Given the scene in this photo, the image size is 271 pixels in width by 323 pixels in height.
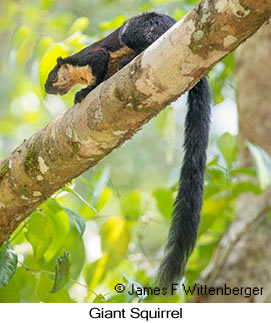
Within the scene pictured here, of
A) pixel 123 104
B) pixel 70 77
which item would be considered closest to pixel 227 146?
pixel 123 104

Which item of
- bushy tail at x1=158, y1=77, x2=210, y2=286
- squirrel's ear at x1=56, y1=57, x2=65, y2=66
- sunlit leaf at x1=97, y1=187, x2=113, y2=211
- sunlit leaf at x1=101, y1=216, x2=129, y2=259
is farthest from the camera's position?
squirrel's ear at x1=56, y1=57, x2=65, y2=66

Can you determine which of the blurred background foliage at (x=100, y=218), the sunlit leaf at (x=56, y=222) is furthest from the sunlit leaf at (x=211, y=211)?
the sunlit leaf at (x=56, y=222)

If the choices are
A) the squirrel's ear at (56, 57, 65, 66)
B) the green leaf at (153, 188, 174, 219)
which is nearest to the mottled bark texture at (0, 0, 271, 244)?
the green leaf at (153, 188, 174, 219)

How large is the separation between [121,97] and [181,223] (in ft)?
1.89

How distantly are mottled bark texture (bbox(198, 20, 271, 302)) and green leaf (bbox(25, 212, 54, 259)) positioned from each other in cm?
95

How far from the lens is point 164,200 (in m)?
2.22

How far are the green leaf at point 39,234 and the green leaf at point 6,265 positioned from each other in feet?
0.29

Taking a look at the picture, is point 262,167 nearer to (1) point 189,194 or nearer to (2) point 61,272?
(1) point 189,194

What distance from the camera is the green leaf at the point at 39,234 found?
5.67 ft

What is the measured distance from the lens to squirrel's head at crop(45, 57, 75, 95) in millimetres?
2539

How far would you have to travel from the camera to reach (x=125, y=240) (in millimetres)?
2383

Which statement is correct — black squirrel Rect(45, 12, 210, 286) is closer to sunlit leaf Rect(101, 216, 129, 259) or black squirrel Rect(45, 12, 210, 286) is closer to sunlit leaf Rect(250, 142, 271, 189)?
sunlit leaf Rect(250, 142, 271, 189)

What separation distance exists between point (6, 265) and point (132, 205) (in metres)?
0.88

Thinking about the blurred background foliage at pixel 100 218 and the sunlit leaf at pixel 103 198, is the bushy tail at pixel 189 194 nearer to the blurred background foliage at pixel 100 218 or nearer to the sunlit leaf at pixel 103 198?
the blurred background foliage at pixel 100 218
